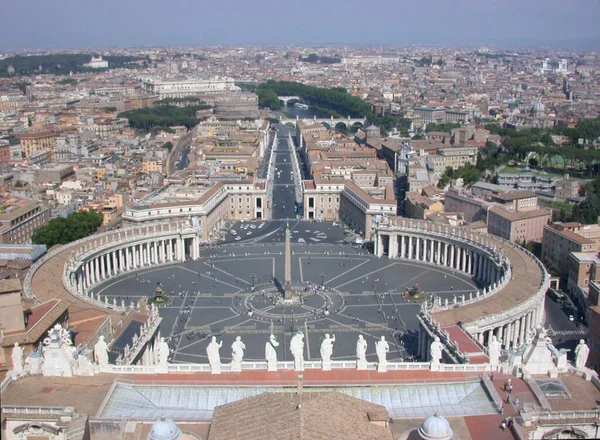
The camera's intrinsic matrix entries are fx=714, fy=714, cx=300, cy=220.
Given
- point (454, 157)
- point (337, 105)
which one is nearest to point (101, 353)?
point (454, 157)

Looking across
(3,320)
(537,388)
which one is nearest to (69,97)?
(3,320)

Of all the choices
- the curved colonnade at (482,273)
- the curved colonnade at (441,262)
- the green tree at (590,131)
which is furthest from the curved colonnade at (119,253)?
the green tree at (590,131)

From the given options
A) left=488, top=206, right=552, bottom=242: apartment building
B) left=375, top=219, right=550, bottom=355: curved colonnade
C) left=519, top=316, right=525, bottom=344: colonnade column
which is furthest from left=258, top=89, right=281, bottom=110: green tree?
left=519, top=316, right=525, bottom=344: colonnade column

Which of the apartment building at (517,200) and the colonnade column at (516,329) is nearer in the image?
the colonnade column at (516,329)

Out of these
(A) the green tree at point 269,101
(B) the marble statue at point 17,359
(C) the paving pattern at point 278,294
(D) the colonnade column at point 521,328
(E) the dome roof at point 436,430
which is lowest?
(C) the paving pattern at point 278,294

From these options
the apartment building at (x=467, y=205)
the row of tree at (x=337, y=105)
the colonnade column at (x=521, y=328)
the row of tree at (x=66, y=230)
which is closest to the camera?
the colonnade column at (x=521, y=328)

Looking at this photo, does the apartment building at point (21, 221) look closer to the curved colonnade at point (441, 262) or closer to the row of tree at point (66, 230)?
the row of tree at point (66, 230)

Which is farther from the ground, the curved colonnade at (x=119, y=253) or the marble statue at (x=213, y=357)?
the marble statue at (x=213, y=357)

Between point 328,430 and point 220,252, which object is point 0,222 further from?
point 328,430
